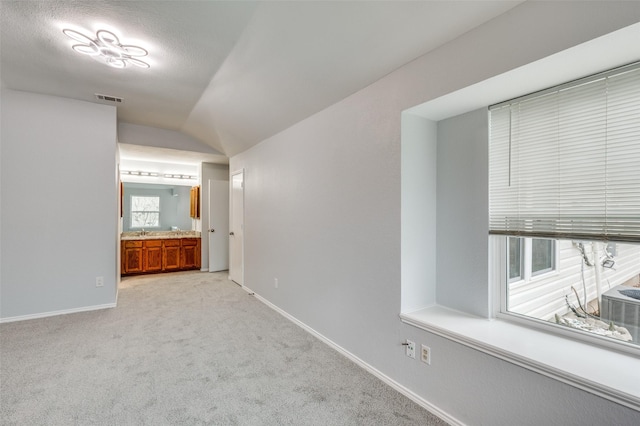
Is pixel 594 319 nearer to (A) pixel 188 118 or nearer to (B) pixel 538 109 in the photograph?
(B) pixel 538 109

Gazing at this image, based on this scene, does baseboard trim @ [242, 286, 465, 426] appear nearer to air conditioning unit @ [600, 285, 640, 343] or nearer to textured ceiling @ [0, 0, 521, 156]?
air conditioning unit @ [600, 285, 640, 343]

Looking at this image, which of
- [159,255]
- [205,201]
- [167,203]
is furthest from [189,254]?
[167,203]

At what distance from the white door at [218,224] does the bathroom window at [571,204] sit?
5.52 m

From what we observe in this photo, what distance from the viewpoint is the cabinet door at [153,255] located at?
19.8ft

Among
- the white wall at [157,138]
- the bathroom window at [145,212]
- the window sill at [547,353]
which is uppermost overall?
the white wall at [157,138]

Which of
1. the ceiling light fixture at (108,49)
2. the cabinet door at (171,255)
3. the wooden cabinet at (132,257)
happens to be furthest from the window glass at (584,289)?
the wooden cabinet at (132,257)

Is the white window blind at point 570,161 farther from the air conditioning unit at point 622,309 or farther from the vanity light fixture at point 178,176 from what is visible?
the vanity light fixture at point 178,176

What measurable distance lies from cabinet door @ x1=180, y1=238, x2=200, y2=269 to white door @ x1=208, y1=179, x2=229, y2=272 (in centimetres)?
49

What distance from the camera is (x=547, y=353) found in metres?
1.46

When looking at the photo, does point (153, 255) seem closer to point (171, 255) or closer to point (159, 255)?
point (159, 255)

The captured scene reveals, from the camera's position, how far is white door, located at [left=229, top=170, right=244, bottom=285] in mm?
5008

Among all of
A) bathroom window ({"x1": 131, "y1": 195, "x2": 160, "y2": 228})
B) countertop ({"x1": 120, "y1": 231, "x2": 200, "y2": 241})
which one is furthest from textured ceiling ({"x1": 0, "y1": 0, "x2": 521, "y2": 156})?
bathroom window ({"x1": 131, "y1": 195, "x2": 160, "y2": 228})

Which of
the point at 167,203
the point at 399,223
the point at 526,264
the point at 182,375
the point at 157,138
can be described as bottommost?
the point at 182,375

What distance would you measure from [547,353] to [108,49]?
12.3ft
